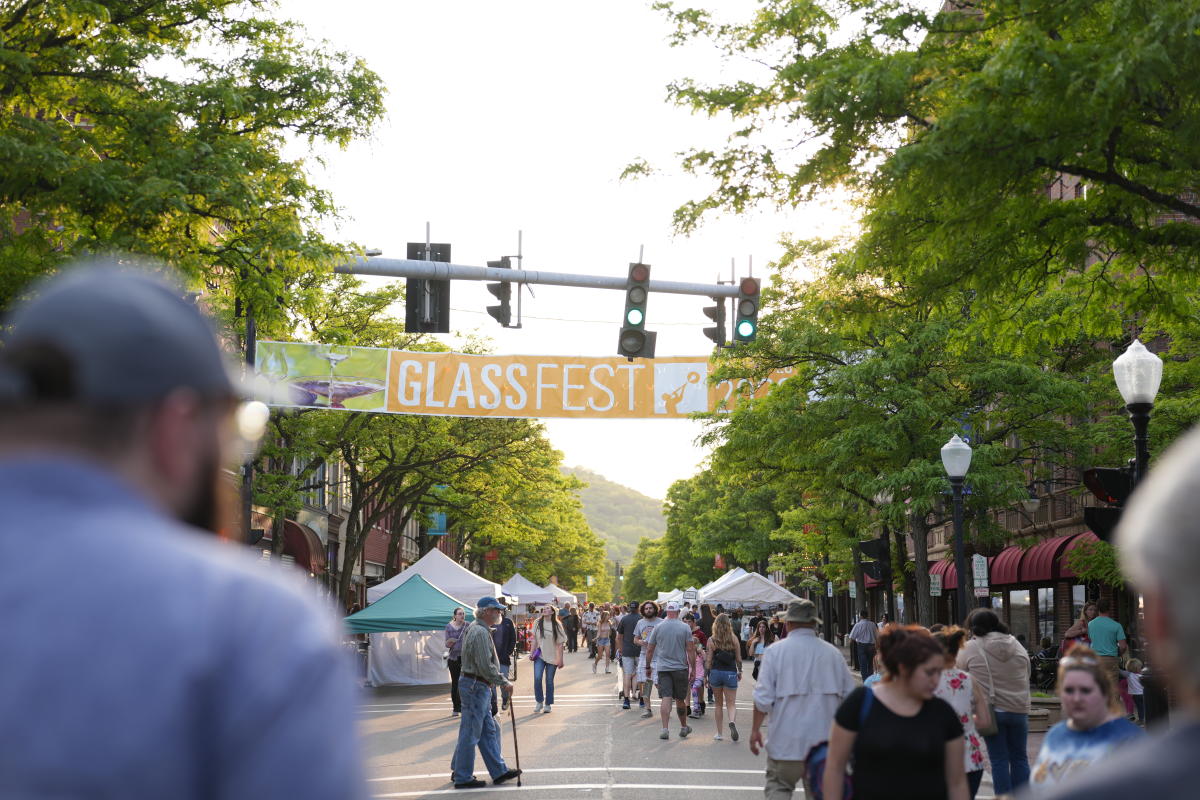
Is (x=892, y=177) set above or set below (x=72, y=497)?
above

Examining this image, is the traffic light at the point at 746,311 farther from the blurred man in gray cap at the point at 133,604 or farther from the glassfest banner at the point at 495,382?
the blurred man in gray cap at the point at 133,604

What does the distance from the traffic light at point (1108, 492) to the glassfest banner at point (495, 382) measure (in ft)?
40.7

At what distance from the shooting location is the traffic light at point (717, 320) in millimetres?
16250

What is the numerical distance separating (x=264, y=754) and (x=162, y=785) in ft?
0.36

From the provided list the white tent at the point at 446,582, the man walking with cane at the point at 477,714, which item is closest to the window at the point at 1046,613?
the white tent at the point at 446,582

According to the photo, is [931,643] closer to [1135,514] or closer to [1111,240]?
[1135,514]

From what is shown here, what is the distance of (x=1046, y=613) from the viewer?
4106 centimetres

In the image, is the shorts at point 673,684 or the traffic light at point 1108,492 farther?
the shorts at point 673,684

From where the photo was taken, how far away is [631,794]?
1329cm

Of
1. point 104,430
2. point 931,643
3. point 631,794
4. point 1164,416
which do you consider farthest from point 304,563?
point 104,430

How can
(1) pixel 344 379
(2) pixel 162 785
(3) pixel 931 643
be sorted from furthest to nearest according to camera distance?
(1) pixel 344 379
(3) pixel 931 643
(2) pixel 162 785

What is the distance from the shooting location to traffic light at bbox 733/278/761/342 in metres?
15.9

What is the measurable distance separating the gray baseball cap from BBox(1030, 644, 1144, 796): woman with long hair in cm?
428

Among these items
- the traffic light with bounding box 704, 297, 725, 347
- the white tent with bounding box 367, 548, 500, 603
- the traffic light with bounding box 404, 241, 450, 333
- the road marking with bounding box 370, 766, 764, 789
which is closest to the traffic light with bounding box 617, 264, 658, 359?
the traffic light with bounding box 704, 297, 725, 347
